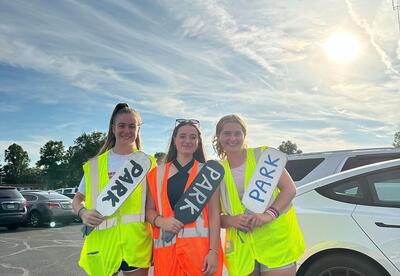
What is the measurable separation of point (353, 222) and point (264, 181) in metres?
1.19

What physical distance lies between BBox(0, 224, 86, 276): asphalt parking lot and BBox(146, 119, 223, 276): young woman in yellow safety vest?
4261 millimetres

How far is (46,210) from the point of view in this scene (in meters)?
13.9

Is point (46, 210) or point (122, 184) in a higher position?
point (122, 184)

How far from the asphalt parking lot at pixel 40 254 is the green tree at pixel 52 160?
7200cm

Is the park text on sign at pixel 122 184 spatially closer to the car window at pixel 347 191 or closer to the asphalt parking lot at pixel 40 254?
the car window at pixel 347 191

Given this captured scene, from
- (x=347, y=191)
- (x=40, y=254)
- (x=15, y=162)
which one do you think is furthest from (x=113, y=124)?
(x=15, y=162)

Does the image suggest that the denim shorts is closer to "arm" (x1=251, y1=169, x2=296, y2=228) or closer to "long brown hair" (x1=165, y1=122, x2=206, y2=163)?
"long brown hair" (x1=165, y1=122, x2=206, y2=163)

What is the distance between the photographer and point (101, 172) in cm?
289

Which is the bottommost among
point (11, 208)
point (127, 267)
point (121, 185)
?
point (11, 208)

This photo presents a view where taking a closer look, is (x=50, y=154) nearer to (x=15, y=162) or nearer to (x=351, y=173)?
(x=15, y=162)

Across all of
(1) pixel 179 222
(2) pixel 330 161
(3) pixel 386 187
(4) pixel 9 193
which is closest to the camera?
(1) pixel 179 222

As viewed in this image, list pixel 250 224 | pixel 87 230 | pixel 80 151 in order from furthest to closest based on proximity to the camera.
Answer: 1. pixel 80 151
2. pixel 87 230
3. pixel 250 224

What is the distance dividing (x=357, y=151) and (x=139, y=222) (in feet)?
11.5

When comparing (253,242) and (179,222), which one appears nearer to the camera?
(179,222)
